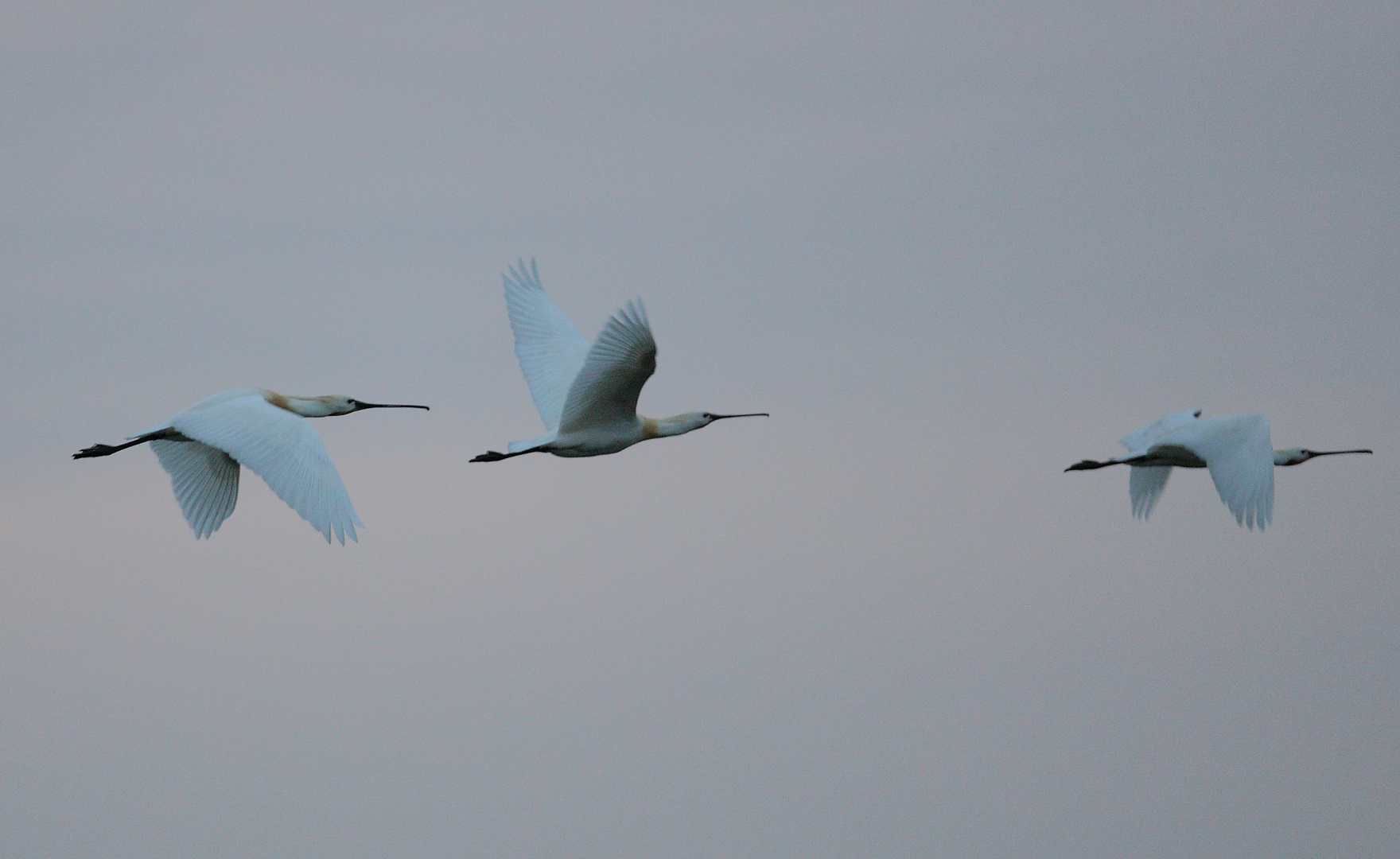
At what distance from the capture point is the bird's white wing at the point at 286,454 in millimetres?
19562

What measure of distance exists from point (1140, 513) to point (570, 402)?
8.02 m

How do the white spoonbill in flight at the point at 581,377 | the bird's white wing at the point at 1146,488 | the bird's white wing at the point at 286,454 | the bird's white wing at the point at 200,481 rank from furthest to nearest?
1. the bird's white wing at the point at 1146,488
2. the bird's white wing at the point at 200,481
3. the white spoonbill in flight at the point at 581,377
4. the bird's white wing at the point at 286,454

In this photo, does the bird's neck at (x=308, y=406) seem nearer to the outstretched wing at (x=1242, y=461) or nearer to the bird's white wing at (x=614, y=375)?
the bird's white wing at (x=614, y=375)

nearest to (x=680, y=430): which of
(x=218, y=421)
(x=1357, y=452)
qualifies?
(x=218, y=421)

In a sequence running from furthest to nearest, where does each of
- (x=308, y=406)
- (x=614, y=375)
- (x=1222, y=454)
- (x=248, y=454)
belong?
(x=308, y=406), (x=1222, y=454), (x=614, y=375), (x=248, y=454)

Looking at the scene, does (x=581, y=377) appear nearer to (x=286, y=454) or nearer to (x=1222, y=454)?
(x=286, y=454)

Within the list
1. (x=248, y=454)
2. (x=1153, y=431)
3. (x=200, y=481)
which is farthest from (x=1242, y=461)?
(x=200, y=481)

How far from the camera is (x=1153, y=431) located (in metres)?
24.2

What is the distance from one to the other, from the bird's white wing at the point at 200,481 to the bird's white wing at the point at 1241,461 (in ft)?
33.5

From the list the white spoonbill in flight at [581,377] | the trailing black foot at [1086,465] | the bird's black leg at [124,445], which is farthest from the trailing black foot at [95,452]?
the trailing black foot at [1086,465]

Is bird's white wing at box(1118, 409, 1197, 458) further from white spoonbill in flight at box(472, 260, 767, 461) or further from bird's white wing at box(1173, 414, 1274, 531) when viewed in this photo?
white spoonbill in flight at box(472, 260, 767, 461)

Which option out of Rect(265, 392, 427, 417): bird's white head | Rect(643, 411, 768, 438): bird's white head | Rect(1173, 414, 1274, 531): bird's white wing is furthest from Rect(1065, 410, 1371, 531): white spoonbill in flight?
Rect(265, 392, 427, 417): bird's white head

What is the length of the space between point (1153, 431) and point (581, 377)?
266 inches

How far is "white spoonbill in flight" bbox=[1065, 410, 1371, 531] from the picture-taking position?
71.3ft
